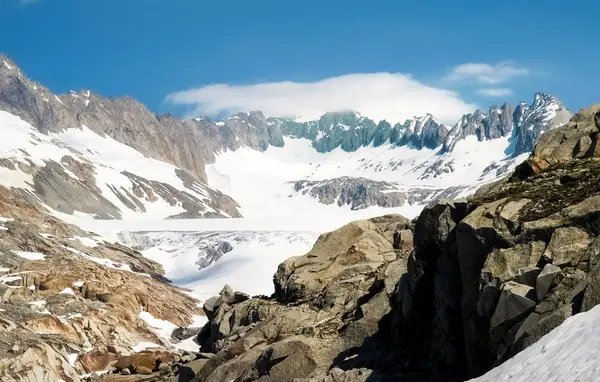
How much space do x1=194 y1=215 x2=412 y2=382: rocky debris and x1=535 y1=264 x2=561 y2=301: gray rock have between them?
785 cm

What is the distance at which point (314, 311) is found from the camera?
112 feet

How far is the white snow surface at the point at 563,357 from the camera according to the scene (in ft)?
46.5

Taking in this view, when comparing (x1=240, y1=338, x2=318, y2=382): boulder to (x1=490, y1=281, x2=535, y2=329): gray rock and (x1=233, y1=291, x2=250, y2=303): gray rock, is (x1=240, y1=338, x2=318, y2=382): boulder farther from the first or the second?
(x1=233, y1=291, x2=250, y2=303): gray rock

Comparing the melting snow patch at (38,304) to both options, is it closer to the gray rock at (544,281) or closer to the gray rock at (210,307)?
the gray rock at (210,307)

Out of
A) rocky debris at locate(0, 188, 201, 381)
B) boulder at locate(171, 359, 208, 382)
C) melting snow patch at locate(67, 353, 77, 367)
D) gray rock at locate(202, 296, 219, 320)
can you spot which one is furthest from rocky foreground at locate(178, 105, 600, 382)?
melting snow patch at locate(67, 353, 77, 367)

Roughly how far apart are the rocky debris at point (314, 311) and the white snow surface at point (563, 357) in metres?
8.73

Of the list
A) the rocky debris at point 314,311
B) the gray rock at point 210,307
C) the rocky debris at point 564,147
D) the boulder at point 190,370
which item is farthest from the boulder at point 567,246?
the gray rock at point 210,307

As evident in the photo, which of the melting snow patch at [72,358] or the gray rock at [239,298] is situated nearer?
the gray rock at [239,298]

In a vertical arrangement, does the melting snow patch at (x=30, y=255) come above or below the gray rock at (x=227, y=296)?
above

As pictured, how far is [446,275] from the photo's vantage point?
23438mm

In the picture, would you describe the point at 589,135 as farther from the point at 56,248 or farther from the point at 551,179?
the point at 56,248

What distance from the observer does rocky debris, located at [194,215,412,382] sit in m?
27.8

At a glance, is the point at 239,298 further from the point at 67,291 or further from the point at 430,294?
the point at 67,291

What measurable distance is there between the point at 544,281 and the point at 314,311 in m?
17.2
